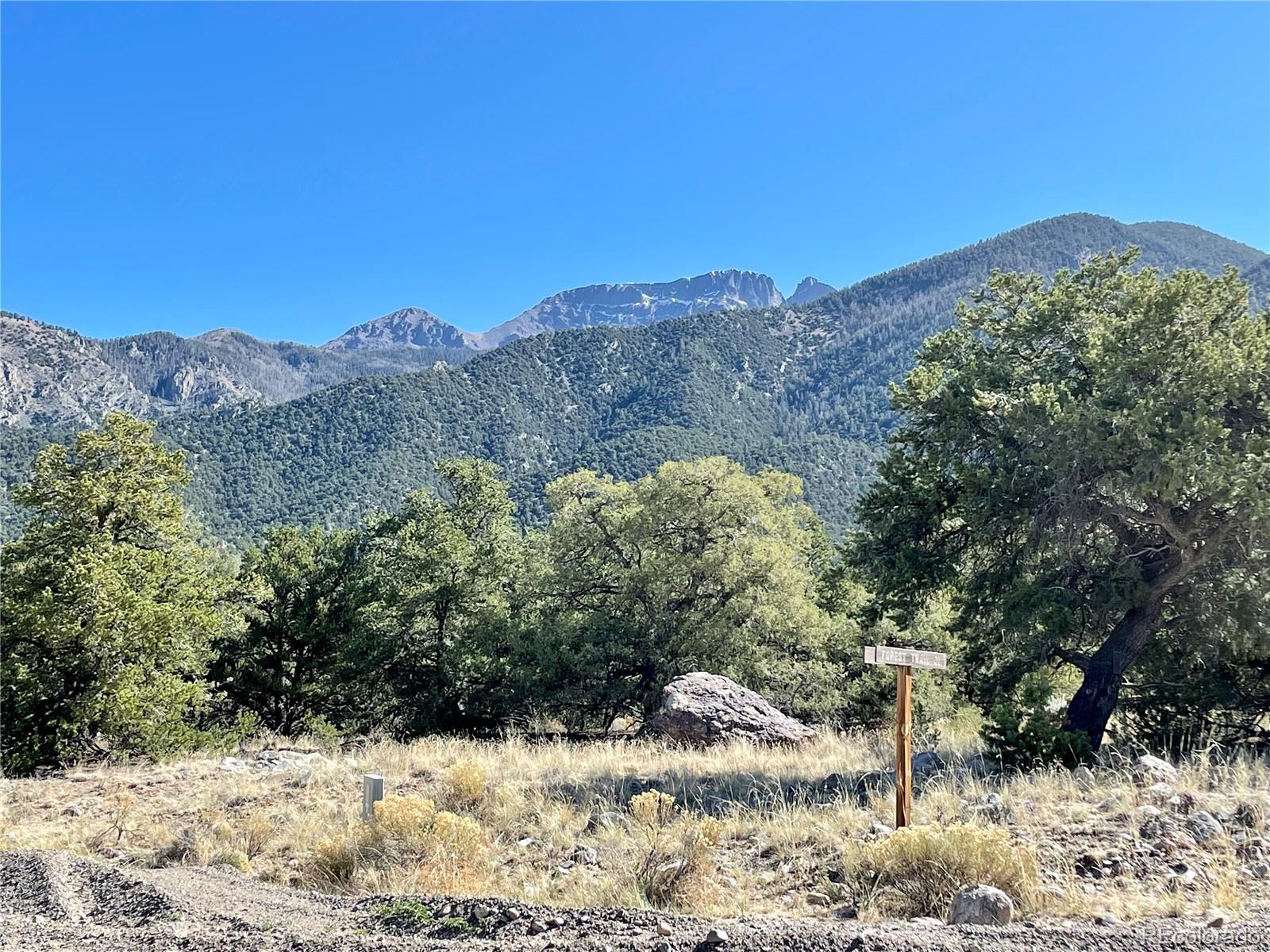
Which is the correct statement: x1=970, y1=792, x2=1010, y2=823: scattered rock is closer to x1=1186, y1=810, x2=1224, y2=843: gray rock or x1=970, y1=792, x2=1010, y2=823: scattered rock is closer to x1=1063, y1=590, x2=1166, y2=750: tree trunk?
x1=1186, y1=810, x2=1224, y2=843: gray rock

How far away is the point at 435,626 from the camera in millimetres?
25203

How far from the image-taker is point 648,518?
2153cm

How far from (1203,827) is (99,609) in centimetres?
1583

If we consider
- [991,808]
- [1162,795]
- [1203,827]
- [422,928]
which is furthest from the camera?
[991,808]

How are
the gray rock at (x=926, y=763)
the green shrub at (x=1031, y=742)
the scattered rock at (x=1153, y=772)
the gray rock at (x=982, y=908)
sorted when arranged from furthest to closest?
the gray rock at (x=926, y=763) → the green shrub at (x=1031, y=742) → the scattered rock at (x=1153, y=772) → the gray rock at (x=982, y=908)

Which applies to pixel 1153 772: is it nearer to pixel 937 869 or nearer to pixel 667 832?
pixel 937 869

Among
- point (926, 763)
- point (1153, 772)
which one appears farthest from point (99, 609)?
point (1153, 772)

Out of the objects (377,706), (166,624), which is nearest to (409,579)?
(377,706)

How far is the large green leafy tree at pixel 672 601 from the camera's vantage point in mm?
20062

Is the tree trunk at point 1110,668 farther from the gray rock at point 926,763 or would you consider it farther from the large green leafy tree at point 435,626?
the large green leafy tree at point 435,626

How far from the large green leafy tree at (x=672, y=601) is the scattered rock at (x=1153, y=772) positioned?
11441 mm

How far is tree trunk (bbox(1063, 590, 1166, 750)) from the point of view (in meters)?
11.0

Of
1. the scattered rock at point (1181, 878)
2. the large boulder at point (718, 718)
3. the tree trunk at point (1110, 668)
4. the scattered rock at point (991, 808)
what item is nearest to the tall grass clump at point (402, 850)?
the scattered rock at point (991, 808)

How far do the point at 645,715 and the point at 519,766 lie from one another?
945cm
